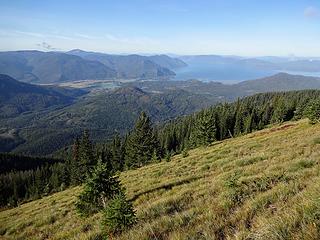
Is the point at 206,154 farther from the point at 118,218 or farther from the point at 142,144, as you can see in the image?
the point at 142,144

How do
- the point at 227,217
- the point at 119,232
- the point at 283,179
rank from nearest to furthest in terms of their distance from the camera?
the point at 227,217 → the point at 119,232 → the point at 283,179

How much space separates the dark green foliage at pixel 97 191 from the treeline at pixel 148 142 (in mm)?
28737

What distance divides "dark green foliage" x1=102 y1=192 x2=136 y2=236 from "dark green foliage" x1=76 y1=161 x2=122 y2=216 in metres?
7.24

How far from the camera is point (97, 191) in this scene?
15.8 m

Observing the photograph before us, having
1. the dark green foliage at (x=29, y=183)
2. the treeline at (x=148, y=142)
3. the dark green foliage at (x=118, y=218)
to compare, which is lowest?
the dark green foliage at (x=29, y=183)

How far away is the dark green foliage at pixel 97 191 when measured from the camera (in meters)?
15.7

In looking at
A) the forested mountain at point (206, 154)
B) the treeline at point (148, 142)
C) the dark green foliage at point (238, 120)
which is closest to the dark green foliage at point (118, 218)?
the forested mountain at point (206, 154)

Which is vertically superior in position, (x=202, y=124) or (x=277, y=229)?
(x=277, y=229)

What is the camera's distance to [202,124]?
235 ft

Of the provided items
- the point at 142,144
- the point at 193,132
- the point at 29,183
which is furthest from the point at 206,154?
the point at 29,183

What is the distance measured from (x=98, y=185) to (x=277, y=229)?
12.1 meters

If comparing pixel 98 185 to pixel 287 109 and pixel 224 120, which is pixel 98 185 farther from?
pixel 287 109

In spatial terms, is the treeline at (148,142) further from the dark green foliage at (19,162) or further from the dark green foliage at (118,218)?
the dark green foliage at (19,162)

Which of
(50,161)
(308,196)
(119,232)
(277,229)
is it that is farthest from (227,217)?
(50,161)
